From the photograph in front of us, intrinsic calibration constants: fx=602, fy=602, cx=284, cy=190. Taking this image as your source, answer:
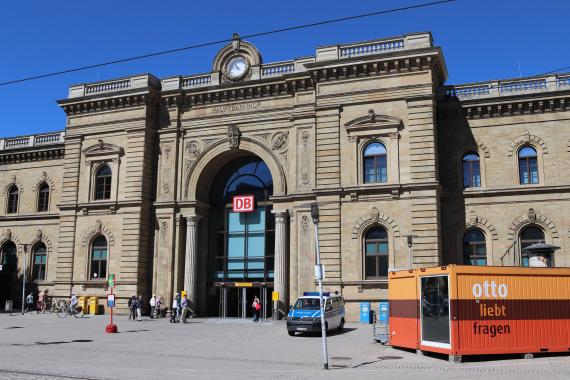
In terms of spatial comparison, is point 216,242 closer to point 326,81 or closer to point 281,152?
point 281,152

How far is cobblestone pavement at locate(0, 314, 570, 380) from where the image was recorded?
51.8ft

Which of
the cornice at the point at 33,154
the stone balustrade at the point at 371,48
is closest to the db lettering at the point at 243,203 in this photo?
the stone balustrade at the point at 371,48

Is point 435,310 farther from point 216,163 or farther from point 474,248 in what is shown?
point 216,163

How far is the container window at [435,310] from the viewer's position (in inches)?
740

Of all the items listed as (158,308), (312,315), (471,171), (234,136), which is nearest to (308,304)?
(312,315)

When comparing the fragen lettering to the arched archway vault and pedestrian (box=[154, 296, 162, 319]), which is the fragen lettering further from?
pedestrian (box=[154, 296, 162, 319])

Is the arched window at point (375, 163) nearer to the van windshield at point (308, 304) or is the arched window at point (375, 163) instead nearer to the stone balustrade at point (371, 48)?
the stone balustrade at point (371, 48)

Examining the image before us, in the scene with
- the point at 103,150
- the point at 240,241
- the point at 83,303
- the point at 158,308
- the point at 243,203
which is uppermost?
the point at 103,150

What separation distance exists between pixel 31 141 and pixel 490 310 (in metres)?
41.4

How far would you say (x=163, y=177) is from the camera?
40.3 meters

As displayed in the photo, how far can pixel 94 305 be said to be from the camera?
39125 mm

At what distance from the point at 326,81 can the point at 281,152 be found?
207 inches

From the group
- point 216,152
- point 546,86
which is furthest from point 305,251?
point 546,86

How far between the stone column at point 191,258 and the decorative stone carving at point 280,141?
22.8 ft
